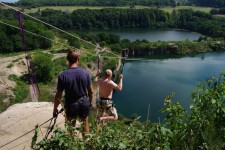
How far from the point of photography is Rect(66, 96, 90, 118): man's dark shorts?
544cm

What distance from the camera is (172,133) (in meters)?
Result: 3.97

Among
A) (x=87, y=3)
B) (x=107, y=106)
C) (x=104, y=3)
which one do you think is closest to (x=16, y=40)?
(x=107, y=106)

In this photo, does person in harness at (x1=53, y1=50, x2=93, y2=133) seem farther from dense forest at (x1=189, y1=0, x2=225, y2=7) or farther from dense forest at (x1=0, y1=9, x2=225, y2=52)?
dense forest at (x1=189, y1=0, x2=225, y2=7)

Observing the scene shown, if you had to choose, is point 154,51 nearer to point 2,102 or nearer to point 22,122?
point 2,102

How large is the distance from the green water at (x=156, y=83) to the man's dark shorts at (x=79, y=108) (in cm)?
2841

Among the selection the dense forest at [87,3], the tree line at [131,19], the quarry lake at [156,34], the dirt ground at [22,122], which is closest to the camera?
the dirt ground at [22,122]

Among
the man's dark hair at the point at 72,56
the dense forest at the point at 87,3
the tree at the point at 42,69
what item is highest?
the dense forest at the point at 87,3

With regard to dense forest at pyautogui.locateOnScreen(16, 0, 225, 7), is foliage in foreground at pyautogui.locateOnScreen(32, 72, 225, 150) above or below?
below

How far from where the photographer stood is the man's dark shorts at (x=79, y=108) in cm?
544

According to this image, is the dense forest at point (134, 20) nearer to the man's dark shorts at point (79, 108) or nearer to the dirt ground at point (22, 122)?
the dirt ground at point (22, 122)

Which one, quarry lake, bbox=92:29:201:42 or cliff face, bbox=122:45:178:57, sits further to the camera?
quarry lake, bbox=92:29:201:42

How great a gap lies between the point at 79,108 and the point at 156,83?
46830 millimetres

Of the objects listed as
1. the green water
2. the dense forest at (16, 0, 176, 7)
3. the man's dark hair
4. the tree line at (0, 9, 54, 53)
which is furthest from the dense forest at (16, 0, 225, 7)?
the man's dark hair

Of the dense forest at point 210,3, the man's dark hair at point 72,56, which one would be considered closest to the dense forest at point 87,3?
the dense forest at point 210,3
